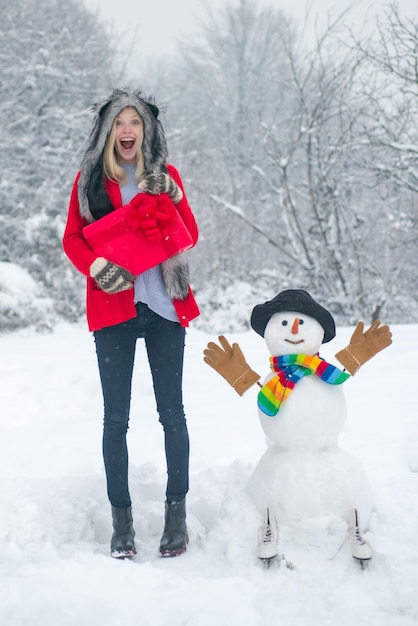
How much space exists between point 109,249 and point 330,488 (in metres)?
1.20

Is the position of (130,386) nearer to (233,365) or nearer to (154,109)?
(233,365)

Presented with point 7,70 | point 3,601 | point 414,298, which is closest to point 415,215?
point 414,298

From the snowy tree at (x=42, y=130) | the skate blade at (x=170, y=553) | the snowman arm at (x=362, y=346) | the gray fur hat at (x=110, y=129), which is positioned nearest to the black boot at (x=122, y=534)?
the skate blade at (x=170, y=553)

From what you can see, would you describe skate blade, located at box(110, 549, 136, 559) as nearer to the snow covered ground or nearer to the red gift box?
the snow covered ground

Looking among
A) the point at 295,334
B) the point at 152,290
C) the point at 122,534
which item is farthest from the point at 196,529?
the point at 152,290

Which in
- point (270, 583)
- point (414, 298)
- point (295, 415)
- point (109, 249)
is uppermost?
point (414, 298)

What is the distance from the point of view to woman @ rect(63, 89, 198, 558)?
221cm

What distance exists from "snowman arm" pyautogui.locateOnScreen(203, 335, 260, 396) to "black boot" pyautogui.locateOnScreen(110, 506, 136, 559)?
649 millimetres

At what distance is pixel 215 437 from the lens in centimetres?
342

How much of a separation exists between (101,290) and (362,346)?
1064 millimetres

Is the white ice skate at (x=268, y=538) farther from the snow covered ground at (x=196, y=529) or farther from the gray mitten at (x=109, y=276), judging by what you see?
the gray mitten at (x=109, y=276)

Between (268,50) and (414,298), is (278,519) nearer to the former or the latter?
(414,298)

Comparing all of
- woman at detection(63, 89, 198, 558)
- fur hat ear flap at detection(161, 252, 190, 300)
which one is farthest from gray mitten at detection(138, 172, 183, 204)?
fur hat ear flap at detection(161, 252, 190, 300)

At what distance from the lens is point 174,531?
2.28 metres
